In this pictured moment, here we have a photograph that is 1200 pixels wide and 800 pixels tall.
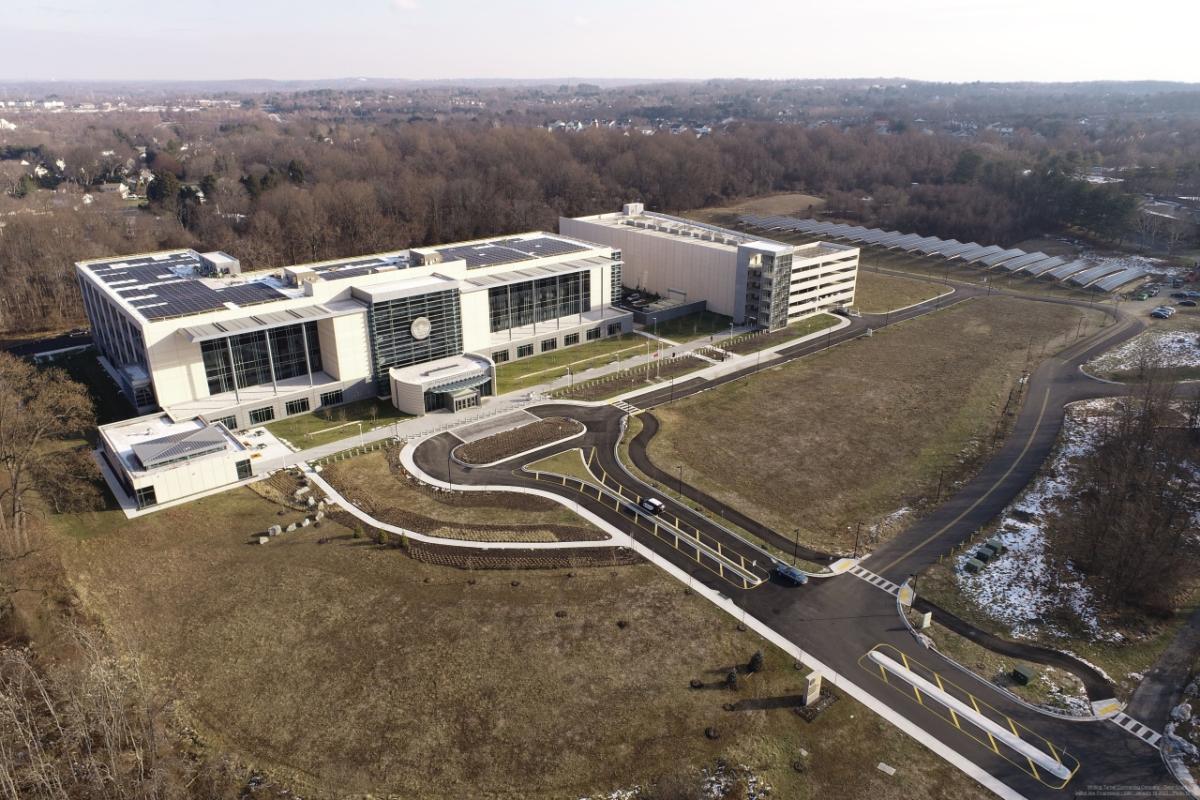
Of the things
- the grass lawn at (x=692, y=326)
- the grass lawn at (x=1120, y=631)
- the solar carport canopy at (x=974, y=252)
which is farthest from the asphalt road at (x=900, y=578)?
the solar carport canopy at (x=974, y=252)

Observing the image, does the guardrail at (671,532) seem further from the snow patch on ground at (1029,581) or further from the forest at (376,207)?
the forest at (376,207)

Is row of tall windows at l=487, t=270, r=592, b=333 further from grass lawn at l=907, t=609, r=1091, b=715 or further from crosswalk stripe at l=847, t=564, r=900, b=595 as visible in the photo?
grass lawn at l=907, t=609, r=1091, b=715

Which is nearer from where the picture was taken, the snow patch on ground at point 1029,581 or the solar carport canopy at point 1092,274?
the snow patch on ground at point 1029,581

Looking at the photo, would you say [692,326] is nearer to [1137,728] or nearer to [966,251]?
[966,251]

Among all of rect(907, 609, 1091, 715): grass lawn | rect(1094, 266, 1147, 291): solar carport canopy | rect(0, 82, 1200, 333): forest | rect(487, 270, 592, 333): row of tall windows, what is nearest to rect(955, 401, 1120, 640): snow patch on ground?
rect(907, 609, 1091, 715): grass lawn

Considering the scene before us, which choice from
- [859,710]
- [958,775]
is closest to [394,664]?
[859,710]

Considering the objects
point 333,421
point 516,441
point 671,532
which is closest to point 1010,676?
point 671,532
